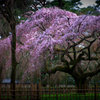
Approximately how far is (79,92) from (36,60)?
10.4 feet

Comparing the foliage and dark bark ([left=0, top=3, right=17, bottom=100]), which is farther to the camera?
the foliage

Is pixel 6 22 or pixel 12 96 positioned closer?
pixel 12 96

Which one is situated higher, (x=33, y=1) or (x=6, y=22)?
(x=33, y=1)

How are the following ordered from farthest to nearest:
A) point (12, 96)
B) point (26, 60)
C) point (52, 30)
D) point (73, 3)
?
1. point (73, 3)
2. point (26, 60)
3. point (52, 30)
4. point (12, 96)

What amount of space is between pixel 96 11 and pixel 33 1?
4.16 meters

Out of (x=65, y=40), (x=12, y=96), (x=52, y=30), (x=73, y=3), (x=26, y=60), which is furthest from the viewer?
(x=73, y=3)

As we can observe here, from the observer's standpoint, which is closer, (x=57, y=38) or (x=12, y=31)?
(x=12, y=31)

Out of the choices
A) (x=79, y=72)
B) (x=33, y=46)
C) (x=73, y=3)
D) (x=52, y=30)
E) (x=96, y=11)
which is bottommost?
(x=79, y=72)

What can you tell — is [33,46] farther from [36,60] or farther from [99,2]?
[99,2]

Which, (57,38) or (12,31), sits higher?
(12,31)

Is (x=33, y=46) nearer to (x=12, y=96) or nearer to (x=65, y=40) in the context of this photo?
(x=65, y=40)

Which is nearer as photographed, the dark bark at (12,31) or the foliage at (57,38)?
the dark bark at (12,31)

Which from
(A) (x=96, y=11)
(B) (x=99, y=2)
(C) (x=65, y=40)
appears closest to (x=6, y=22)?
(C) (x=65, y=40)

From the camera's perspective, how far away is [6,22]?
11633 mm
